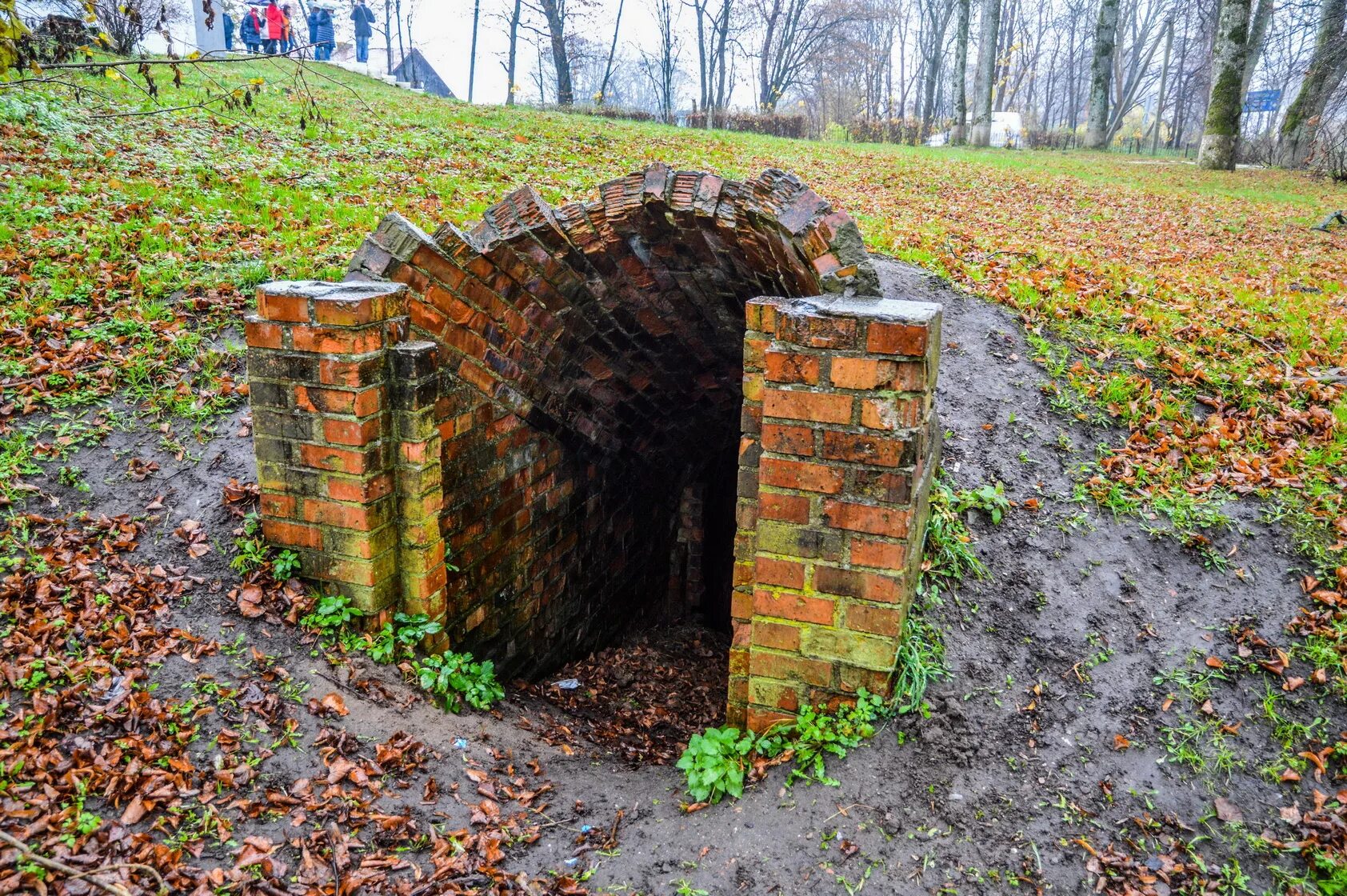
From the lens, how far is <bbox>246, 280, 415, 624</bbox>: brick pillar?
10.4 feet

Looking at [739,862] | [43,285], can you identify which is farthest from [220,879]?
[43,285]

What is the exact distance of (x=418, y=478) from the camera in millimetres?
3408

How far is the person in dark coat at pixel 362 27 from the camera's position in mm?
23203

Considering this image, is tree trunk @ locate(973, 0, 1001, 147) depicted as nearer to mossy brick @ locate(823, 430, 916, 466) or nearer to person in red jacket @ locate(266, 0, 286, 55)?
person in red jacket @ locate(266, 0, 286, 55)

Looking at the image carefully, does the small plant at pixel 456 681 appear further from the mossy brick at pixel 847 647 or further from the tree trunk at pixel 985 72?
the tree trunk at pixel 985 72

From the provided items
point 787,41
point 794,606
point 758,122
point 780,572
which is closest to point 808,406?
point 780,572

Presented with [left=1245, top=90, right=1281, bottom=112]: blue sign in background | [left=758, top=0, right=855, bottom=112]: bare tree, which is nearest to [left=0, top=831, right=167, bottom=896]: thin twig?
[left=758, top=0, right=855, bottom=112]: bare tree

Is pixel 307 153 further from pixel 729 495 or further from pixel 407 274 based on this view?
pixel 407 274

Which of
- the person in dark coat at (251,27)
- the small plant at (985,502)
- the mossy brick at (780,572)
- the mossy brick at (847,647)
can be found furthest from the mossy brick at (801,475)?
the person in dark coat at (251,27)

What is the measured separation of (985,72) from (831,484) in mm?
24753

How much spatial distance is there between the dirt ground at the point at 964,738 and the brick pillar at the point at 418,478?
0.39 meters

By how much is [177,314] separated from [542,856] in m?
4.23

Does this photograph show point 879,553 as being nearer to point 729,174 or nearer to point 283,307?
point 283,307

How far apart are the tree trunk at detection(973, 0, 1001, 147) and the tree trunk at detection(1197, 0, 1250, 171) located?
714 cm
